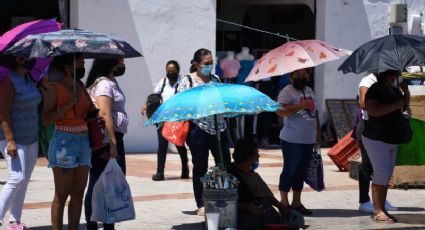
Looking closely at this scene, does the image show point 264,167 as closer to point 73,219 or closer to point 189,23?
point 189,23

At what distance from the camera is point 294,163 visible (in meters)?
10.2

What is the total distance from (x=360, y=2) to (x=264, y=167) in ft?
20.2

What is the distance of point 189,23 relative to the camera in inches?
721

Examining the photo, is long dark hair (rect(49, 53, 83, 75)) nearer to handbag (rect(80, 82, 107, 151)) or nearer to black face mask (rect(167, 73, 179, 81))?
handbag (rect(80, 82, 107, 151))

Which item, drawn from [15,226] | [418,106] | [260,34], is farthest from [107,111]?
[260,34]

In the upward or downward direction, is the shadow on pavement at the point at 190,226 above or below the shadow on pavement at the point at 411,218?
above

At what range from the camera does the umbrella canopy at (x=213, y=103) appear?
27.0ft

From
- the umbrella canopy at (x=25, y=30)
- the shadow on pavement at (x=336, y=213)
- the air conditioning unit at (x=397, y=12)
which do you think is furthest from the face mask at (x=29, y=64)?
the air conditioning unit at (x=397, y=12)

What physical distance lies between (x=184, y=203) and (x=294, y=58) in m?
2.32

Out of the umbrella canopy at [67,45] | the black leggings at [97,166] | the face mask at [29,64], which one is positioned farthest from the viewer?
the face mask at [29,64]

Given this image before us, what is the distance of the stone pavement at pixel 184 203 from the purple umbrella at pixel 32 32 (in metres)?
1.54

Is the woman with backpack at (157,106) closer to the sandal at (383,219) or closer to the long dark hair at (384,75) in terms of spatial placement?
the sandal at (383,219)

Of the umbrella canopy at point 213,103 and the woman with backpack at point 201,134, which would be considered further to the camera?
the woman with backpack at point 201,134

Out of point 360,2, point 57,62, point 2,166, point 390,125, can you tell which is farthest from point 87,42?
point 360,2
